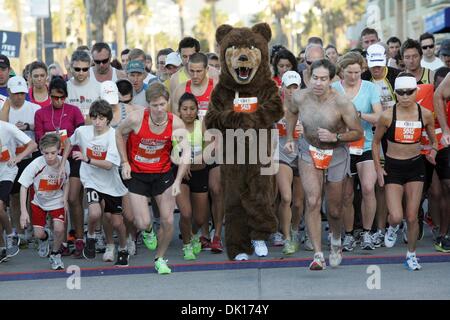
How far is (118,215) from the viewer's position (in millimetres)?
11211

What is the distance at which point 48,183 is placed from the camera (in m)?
11.2

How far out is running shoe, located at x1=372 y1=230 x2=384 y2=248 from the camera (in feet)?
38.3

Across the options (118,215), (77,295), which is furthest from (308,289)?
(118,215)

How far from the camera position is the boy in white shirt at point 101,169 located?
11195 mm

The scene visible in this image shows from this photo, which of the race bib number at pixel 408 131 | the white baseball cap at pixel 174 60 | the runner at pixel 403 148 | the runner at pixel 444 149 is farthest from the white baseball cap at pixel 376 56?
the white baseball cap at pixel 174 60

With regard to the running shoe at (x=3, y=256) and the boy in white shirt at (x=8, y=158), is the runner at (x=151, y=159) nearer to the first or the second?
the boy in white shirt at (x=8, y=158)

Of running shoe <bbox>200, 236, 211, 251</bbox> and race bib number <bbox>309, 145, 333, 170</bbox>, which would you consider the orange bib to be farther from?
running shoe <bbox>200, 236, 211, 251</bbox>

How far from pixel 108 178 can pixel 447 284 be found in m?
3.70

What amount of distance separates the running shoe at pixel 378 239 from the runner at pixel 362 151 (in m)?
0.10

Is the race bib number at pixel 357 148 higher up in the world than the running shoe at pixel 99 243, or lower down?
higher up

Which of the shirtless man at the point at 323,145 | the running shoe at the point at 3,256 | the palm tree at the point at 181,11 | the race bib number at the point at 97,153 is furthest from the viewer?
the palm tree at the point at 181,11

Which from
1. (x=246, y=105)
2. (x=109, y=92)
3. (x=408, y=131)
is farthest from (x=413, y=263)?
(x=109, y=92)

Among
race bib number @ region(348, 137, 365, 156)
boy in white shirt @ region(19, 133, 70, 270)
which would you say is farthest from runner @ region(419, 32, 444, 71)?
boy in white shirt @ region(19, 133, 70, 270)

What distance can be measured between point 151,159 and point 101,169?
2.88 feet
